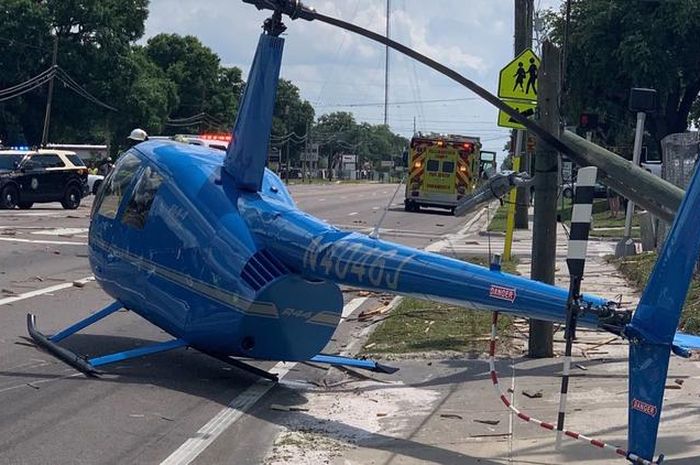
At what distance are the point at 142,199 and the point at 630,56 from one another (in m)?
32.6

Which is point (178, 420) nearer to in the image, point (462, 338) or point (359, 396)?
point (359, 396)

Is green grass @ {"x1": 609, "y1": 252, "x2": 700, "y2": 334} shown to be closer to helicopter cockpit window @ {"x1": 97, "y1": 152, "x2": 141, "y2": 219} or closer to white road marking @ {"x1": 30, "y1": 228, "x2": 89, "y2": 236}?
helicopter cockpit window @ {"x1": 97, "y1": 152, "x2": 141, "y2": 219}

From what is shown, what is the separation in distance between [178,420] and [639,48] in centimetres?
3443

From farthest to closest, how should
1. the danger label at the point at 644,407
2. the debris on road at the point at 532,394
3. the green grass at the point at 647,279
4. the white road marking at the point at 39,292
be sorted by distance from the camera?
the white road marking at the point at 39,292 → the green grass at the point at 647,279 → the debris on road at the point at 532,394 → the danger label at the point at 644,407

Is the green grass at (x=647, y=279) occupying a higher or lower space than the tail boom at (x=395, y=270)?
lower

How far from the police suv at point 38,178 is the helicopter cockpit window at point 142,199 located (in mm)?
25385

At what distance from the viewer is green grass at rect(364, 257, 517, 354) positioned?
1159 cm

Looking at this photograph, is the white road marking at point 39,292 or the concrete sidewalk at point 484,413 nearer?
the concrete sidewalk at point 484,413

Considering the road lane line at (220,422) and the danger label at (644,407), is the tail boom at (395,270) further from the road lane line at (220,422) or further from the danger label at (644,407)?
the road lane line at (220,422)

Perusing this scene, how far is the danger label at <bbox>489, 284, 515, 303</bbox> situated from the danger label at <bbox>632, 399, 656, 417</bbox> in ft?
6.25

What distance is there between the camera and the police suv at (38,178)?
35.0m

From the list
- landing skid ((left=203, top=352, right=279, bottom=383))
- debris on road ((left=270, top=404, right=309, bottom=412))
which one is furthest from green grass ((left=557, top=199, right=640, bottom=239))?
debris on road ((left=270, top=404, right=309, bottom=412))

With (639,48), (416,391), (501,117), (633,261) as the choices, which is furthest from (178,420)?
(639,48)

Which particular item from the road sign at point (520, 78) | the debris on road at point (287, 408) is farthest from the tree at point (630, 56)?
the debris on road at point (287, 408)
